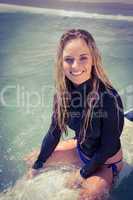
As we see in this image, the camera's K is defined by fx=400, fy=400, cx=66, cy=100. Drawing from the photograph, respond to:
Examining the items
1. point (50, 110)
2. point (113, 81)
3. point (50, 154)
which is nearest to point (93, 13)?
point (113, 81)

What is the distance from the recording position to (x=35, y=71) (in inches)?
211

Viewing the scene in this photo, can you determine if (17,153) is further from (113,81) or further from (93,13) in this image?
(93,13)

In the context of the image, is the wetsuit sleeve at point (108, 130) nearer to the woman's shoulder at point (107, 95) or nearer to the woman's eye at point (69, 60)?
the woman's shoulder at point (107, 95)

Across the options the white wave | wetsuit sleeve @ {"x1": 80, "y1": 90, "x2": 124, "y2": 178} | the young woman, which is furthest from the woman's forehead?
the white wave

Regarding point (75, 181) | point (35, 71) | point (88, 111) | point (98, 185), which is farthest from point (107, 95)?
point (35, 71)

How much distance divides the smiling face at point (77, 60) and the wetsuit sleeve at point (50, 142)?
16.7 inches

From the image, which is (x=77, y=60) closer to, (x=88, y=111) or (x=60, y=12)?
(x=88, y=111)

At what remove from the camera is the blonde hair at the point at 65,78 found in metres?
2.43

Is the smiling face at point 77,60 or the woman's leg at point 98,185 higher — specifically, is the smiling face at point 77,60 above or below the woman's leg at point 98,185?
above

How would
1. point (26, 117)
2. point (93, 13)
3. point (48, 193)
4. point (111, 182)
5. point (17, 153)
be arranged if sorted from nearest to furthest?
point (111, 182) < point (48, 193) < point (17, 153) < point (26, 117) < point (93, 13)

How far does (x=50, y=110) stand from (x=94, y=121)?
6.36 feet

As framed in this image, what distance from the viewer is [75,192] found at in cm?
276

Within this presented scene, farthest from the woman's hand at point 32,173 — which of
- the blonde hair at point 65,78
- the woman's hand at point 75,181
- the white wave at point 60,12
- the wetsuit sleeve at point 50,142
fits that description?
the white wave at point 60,12

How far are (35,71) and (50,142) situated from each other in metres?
2.65
